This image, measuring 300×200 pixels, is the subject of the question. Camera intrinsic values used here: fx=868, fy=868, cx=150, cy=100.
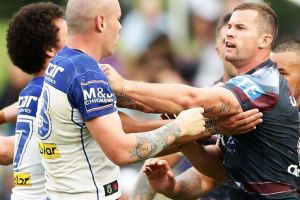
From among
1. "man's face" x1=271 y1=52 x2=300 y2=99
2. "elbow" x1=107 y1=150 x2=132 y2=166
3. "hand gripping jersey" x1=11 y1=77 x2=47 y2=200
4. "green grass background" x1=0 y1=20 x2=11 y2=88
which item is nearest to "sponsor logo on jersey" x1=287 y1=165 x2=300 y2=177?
"man's face" x1=271 y1=52 x2=300 y2=99

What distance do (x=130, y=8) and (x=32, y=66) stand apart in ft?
17.1

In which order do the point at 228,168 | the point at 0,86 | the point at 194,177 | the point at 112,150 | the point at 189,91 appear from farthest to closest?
the point at 0,86 < the point at 194,177 < the point at 228,168 < the point at 189,91 < the point at 112,150

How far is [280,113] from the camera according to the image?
637cm

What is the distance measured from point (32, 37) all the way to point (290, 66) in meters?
2.41

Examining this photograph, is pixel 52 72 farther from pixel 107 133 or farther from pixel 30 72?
pixel 30 72

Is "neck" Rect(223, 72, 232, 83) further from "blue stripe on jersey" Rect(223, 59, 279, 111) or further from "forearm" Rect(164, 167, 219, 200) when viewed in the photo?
"blue stripe on jersey" Rect(223, 59, 279, 111)

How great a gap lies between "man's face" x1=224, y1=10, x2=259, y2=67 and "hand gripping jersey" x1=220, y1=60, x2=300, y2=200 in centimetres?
17

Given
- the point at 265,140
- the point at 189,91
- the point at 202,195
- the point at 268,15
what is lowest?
the point at 202,195

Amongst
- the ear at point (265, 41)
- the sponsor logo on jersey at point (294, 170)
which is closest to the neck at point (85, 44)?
the ear at point (265, 41)

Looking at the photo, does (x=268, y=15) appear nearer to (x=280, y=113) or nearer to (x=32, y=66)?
(x=280, y=113)

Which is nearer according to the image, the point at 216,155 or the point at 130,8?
the point at 216,155

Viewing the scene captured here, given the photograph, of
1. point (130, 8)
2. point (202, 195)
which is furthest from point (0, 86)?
→ point (202, 195)

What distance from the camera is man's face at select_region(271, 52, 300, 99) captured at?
7.63 metres

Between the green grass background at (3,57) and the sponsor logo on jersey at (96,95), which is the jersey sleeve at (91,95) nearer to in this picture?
the sponsor logo on jersey at (96,95)
